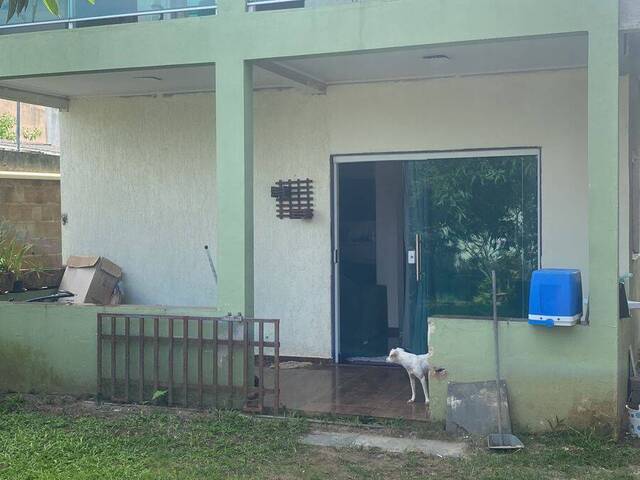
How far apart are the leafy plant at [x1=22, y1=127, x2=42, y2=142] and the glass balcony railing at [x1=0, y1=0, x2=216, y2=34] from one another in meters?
10.4

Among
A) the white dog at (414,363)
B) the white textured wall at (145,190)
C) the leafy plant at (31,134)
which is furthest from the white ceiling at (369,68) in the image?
the leafy plant at (31,134)

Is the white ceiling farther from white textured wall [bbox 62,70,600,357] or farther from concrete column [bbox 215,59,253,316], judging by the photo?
concrete column [bbox 215,59,253,316]

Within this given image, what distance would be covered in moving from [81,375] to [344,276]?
307 centimetres

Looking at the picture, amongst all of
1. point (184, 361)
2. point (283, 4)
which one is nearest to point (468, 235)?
point (283, 4)

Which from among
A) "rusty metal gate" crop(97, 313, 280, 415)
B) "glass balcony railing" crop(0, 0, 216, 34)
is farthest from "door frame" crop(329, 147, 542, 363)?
"glass balcony railing" crop(0, 0, 216, 34)

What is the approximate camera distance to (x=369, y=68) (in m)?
8.48

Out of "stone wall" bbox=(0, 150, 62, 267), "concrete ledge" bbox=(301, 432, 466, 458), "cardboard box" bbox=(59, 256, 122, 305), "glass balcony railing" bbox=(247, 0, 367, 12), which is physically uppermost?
"glass balcony railing" bbox=(247, 0, 367, 12)

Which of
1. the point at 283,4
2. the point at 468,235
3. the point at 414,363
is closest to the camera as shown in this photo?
the point at 414,363

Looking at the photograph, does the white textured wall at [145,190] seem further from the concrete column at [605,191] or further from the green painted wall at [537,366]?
the concrete column at [605,191]

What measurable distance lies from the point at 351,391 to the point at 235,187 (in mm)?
2254

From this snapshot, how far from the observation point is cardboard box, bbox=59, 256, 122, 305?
9.95 meters

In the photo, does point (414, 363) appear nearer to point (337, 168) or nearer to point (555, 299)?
point (555, 299)

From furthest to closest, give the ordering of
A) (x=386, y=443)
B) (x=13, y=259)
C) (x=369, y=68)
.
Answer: (x=13, y=259), (x=369, y=68), (x=386, y=443)

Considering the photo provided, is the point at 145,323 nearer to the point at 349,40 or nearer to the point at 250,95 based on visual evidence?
the point at 250,95
